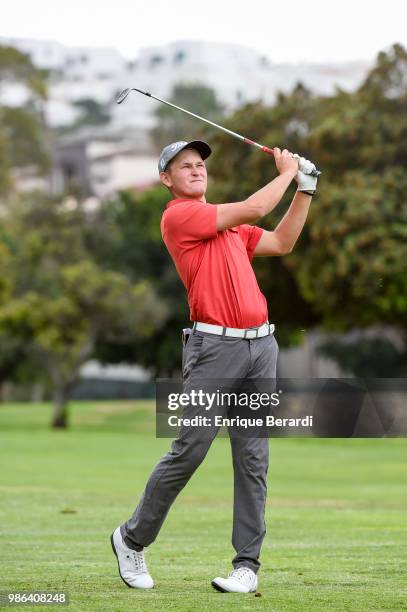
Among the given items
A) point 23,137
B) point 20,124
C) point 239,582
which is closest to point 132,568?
point 239,582

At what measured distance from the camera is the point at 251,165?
37812 mm

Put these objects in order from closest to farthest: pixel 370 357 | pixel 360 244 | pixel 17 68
A: 1. pixel 360 244
2. pixel 17 68
3. pixel 370 357

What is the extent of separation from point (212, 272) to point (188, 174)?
58 cm

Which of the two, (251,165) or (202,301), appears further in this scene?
(251,165)

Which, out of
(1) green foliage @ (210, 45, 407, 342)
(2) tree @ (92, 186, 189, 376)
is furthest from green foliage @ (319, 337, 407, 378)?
(1) green foliage @ (210, 45, 407, 342)

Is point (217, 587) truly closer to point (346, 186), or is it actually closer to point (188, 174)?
point (188, 174)

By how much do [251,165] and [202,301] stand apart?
101 feet

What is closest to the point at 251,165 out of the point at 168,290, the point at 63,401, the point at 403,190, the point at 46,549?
the point at 403,190

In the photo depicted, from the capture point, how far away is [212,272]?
7.26 metres

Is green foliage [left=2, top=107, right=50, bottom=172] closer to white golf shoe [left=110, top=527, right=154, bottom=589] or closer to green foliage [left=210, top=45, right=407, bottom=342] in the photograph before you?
green foliage [left=210, top=45, right=407, bottom=342]

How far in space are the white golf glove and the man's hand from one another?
0.06 meters

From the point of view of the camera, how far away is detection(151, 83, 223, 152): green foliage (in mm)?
86625

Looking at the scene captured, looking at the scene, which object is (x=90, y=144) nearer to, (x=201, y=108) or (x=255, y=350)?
(x=201, y=108)

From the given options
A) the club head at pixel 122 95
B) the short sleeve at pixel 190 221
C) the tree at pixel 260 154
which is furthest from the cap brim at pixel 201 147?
the tree at pixel 260 154
